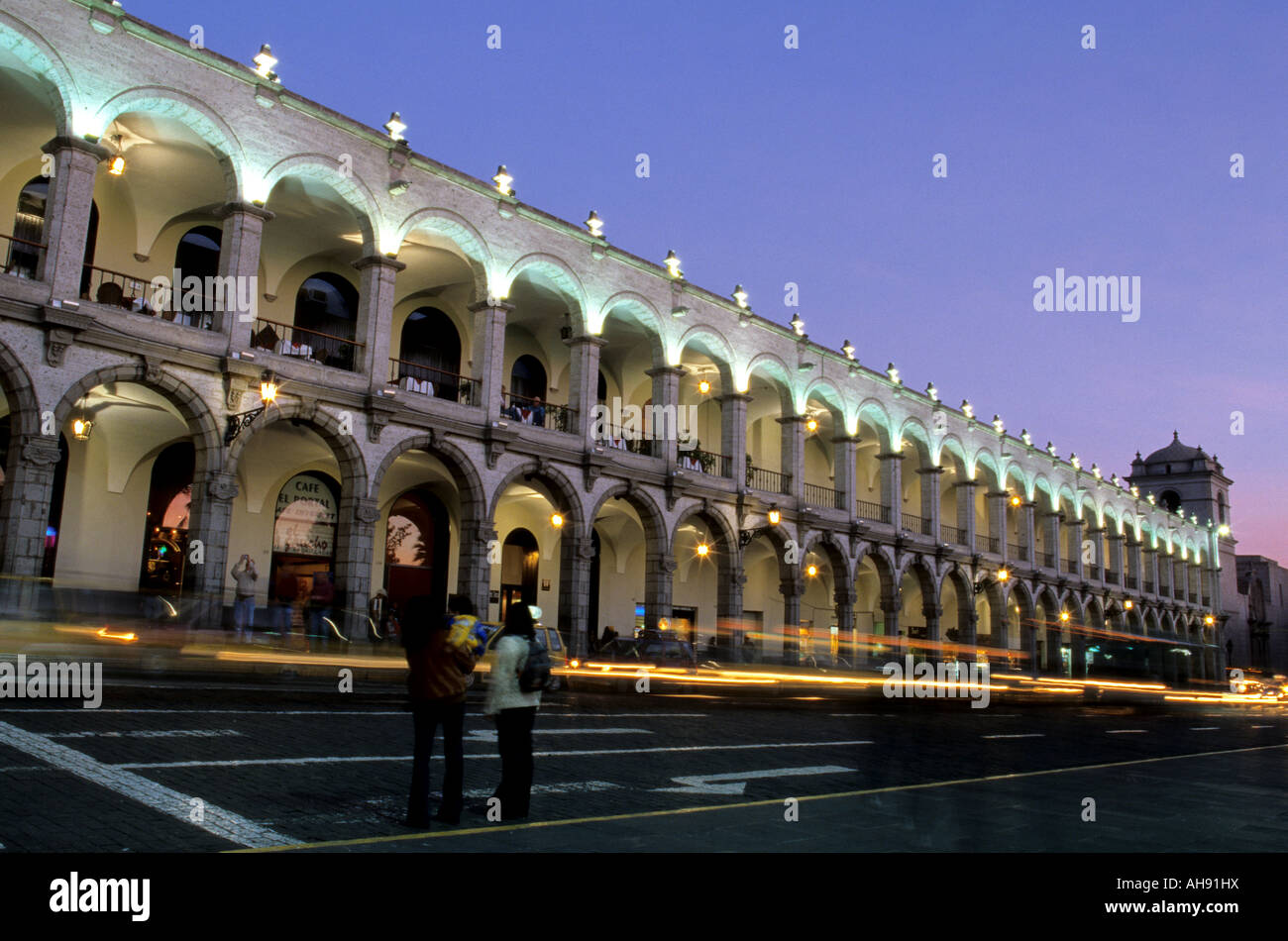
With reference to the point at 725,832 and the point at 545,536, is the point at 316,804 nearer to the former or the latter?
the point at 725,832

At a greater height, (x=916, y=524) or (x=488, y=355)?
(x=488, y=355)

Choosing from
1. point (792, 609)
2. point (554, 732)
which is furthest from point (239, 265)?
point (792, 609)

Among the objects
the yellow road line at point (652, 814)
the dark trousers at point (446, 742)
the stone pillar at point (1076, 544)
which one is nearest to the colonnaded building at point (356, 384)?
the dark trousers at point (446, 742)

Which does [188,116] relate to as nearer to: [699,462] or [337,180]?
[337,180]

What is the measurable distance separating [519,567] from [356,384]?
10.7 metres

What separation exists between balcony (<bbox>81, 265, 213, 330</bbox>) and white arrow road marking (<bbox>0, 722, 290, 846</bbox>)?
1179 cm

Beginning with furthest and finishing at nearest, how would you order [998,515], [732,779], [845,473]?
[998,515]
[845,473]
[732,779]

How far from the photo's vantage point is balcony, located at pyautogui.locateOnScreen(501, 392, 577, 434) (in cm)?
2694

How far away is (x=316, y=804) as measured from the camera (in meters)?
7.41

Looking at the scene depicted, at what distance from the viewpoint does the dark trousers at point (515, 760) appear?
7.39 m

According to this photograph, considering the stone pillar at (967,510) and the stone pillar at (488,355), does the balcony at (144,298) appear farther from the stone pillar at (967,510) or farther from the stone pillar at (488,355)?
the stone pillar at (967,510)

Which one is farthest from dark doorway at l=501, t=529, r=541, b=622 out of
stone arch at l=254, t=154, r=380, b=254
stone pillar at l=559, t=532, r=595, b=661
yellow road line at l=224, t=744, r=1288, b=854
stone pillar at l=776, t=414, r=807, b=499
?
yellow road line at l=224, t=744, r=1288, b=854

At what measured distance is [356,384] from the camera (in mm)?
22125

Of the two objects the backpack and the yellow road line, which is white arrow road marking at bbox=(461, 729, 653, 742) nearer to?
the yellow road line
